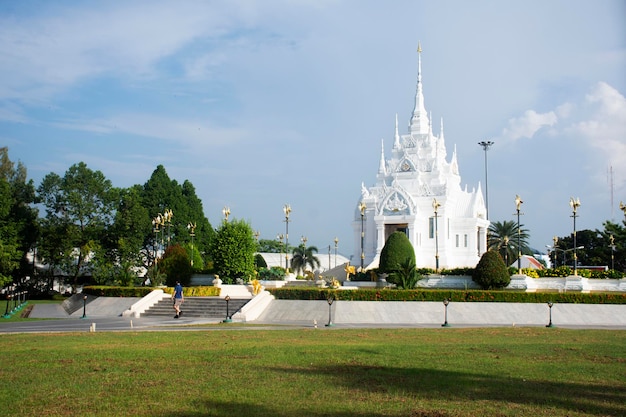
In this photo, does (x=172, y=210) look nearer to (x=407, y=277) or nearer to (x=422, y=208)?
(x=422, y=208)

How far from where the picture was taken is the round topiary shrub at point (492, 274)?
1647 inches

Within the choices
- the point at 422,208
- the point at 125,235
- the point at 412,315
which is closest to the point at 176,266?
the point at 125,235

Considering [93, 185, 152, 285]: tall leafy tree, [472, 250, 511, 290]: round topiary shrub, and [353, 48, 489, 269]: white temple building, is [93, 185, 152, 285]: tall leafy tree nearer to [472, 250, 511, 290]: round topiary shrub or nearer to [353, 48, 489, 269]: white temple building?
[353, 48, 489, 269]: white temple building

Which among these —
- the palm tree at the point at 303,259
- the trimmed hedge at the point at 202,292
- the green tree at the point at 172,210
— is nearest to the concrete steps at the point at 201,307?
the trimmed hedge at the point at 202,292

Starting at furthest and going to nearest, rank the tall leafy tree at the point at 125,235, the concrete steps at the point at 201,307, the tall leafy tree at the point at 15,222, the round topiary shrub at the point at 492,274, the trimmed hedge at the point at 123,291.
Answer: the tall leafy tree at the point at 125,235
the tall leafy tree at the point at 15,222
the round topiary shrub at the point at 492,274
the trimmed hedge at the point at 123,291
the concrete steps at the point at 201,307

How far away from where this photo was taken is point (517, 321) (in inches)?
1304

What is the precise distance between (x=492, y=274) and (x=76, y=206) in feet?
114

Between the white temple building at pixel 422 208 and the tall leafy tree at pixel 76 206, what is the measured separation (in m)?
22.5

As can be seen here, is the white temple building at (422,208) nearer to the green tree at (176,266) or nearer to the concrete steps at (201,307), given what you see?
the green tree at (176,266)

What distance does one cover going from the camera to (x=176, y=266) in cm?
4744

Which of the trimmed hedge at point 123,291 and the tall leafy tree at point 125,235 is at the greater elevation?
the tall leafy tree at point 125,235

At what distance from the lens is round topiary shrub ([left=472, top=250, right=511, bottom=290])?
41.8 metres

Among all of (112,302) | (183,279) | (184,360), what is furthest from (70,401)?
(183,279)

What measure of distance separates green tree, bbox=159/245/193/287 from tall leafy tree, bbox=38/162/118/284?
40.3 ft
